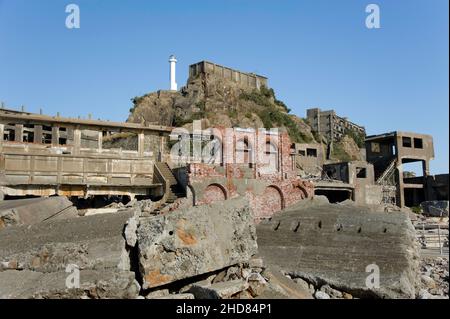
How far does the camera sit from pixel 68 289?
21.0ft

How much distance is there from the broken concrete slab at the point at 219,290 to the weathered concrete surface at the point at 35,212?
440 centimetres

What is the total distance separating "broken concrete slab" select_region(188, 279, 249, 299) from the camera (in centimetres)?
669

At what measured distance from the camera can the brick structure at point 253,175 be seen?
18062 mm

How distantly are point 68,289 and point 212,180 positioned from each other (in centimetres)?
1189

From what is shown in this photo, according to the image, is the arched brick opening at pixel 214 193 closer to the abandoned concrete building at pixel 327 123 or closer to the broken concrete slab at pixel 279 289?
the broken concrete slab at pixel 279 289

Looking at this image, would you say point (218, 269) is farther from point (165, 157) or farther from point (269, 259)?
point (165, 157)

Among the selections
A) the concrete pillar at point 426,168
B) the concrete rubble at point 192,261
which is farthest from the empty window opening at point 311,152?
the concrete rubble at point 192,261

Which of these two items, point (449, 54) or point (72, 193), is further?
point (72, 193)

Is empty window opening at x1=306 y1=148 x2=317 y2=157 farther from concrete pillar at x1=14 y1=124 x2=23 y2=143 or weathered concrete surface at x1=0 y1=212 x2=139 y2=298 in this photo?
weathered concrete surface at x1=0 y1=212 x2=139 y2=298

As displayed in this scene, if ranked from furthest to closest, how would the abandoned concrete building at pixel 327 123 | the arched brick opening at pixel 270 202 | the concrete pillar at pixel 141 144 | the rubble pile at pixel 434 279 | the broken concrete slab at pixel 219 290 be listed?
1. the abandoned concrete building at pixel 327 123
2. the concrete pillar at pixel 141 144
3. the arched brick opening at pixel 270 202
4. the rubble pile at pixel 434 279
5. the broken concrete slab at pixel 219 290

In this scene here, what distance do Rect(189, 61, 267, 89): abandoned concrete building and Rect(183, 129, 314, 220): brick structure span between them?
118ft

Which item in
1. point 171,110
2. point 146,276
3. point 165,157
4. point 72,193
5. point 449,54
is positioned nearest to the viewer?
point 449,54

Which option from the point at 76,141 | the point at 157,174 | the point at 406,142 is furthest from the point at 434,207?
the point at 76,141
